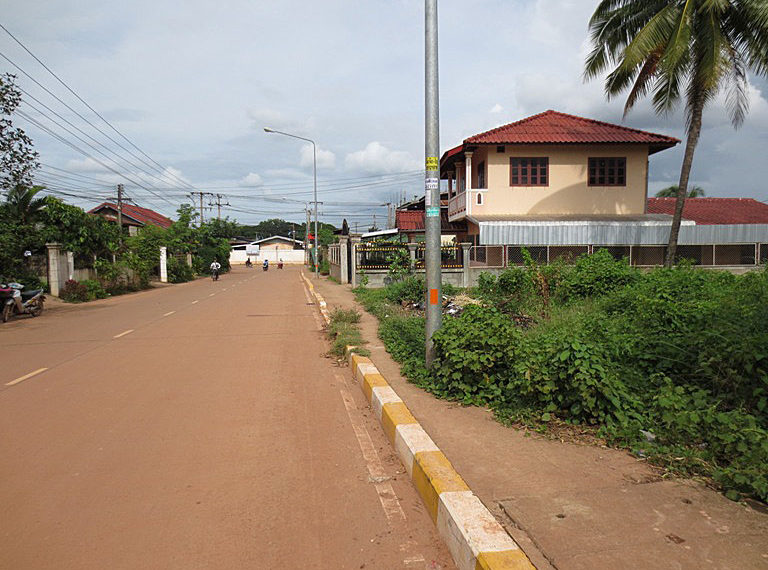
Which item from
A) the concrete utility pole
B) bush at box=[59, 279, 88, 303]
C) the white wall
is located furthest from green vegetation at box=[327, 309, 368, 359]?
the white wall

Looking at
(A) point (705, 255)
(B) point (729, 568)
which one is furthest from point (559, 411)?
(A) point (705, 255)

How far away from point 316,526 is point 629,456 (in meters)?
Answer: 2.41

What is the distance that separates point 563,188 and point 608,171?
2.10m

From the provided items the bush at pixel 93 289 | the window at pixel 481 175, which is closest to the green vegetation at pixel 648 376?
the window at pixel 481 175

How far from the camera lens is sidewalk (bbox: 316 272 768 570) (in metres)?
2.75

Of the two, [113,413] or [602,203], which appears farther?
[602,203]

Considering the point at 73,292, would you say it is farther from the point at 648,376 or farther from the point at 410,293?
the point at 648,376

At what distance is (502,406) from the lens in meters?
5.21

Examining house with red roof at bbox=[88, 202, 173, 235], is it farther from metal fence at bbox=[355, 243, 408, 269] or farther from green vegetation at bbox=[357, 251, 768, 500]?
green vegetation at bbox=[357, 251, 768, 500]

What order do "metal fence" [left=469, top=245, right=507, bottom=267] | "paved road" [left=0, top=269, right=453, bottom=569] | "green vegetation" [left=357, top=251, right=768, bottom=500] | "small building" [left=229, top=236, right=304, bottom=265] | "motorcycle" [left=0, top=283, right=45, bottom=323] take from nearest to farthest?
1. "paved road" [left=0, top=269, right=453, bottom=569]
2. "green vegetation" [left=357, top=251, right=768, bottom=500]
3. "motorcycle" [left=0, top=283, right=45, bottom=323]
4. "metal fence" [left=469, top=245, right=507, bottom=267]
5. "small building" [left=229, top=236, right=304, bottom=265]

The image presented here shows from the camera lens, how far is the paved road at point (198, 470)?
309 cm

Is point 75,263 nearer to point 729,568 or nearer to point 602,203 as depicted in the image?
point 602,203

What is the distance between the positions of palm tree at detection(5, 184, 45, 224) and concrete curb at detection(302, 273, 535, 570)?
874 inches

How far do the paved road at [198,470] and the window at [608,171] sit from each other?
1830 centimetres
